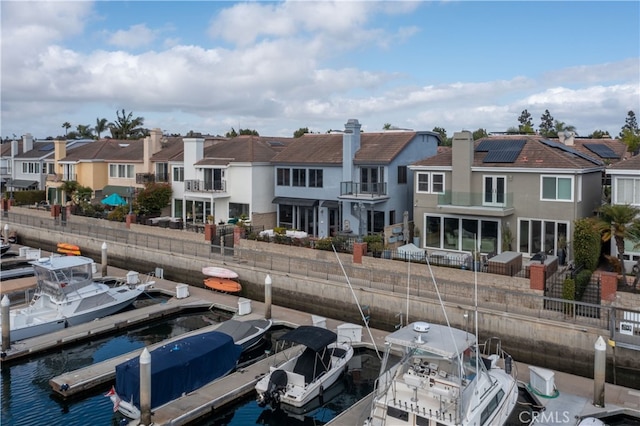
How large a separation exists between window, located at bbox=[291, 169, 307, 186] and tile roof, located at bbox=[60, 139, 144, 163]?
18.2 meters

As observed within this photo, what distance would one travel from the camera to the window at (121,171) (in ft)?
172

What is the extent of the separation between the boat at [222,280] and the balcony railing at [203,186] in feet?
40.5

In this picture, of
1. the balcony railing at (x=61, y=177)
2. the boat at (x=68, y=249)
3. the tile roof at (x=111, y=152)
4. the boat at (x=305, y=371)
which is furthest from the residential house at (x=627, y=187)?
the balcony railing at (x=61, y=177)

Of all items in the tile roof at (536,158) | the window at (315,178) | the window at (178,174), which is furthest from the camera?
the window at (178,174)

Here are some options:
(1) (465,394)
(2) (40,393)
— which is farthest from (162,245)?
(1) (465,394)

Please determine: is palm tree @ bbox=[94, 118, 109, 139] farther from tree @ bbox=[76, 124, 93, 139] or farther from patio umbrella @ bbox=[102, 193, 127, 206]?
patio umbrella @ bbox=[102, 193, 127, 206]

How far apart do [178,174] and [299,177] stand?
13.0m

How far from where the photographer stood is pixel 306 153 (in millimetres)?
40406

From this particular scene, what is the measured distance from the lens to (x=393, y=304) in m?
25.4

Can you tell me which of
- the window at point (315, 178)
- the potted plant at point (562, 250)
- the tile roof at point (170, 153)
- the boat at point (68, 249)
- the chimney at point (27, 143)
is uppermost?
the chimney at point (27, 143)

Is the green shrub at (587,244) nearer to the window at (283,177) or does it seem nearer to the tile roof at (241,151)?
the window at (283,177)

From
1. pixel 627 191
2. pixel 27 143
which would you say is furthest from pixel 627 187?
pixel 27 143

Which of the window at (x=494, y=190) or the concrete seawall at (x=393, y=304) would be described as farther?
the window at (x=494, y=190)

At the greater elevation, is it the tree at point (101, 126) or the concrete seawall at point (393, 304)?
the tree at point (101, 126)
